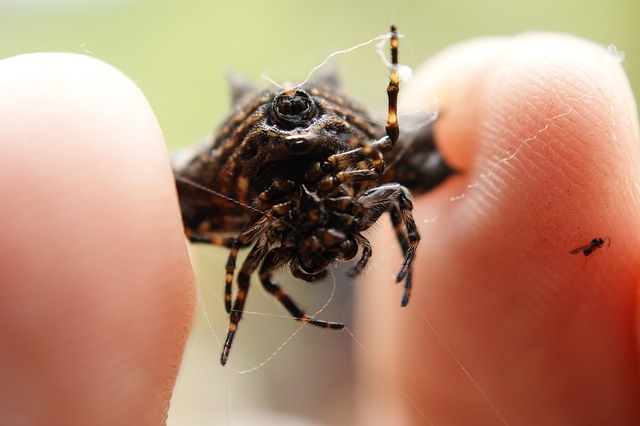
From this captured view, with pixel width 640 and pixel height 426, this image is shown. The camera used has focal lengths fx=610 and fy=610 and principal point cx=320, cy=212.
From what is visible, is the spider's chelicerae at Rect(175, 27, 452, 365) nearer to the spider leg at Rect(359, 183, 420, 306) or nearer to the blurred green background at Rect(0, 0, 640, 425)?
the spider leg at Rect(359, 183, 420, 306)

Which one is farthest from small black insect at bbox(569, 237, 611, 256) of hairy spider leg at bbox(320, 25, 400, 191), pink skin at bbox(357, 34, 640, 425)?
hairy spider leg at bbox(320, 25, 400, 191)

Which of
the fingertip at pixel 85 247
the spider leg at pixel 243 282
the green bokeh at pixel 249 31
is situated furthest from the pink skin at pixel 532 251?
the green bokeh at pixel 249 31

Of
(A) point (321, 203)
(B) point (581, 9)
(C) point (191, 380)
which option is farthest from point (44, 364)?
(B) point (581, 9)

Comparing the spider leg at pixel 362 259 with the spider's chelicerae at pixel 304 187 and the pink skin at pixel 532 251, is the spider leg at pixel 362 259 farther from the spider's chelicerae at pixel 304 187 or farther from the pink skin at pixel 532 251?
the pink skin at pixel 532 251

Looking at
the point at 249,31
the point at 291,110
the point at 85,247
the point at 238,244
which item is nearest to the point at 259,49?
the point at 249,31

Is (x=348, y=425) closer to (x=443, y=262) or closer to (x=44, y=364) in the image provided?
(x=443, y=262)

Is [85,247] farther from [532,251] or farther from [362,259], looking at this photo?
[532,251]
